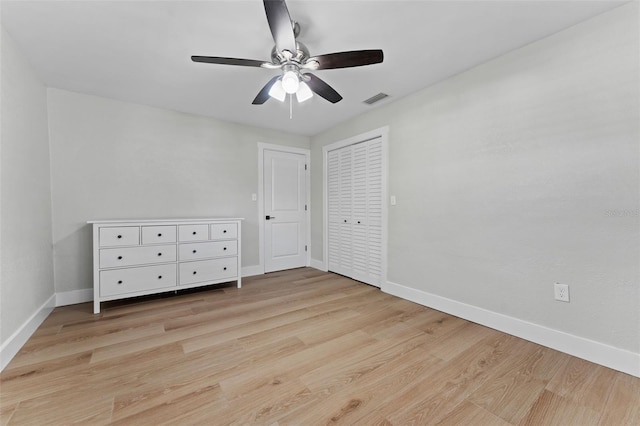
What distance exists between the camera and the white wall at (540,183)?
5.24 feet

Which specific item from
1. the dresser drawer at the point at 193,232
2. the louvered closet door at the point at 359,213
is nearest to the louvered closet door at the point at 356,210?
the louvered closet door at the point at 359,213

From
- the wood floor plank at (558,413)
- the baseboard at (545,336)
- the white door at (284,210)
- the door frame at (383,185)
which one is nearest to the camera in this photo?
the wood floor plank at (558,413)

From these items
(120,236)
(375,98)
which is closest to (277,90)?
(375,98)

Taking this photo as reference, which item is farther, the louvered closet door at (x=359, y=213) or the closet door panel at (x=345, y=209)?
the closet door panel at (x=345, y=209)

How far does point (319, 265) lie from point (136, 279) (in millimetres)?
2487

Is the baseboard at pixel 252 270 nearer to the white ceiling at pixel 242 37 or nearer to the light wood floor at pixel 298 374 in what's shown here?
the light wood floor at pixel 298 374

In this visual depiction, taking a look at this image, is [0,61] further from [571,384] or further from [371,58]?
[571,384]

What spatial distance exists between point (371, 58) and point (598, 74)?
1506 mm

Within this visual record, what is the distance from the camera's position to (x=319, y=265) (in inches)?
167

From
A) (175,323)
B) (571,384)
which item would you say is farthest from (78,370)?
(571,384)

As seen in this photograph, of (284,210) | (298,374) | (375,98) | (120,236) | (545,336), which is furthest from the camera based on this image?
(284,210)

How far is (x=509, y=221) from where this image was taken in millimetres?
2068

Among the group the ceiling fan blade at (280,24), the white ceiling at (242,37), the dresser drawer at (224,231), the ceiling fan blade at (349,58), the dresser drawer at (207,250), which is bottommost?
the dresser drawer at (207,250)

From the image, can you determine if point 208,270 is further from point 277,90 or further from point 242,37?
point 242,37
